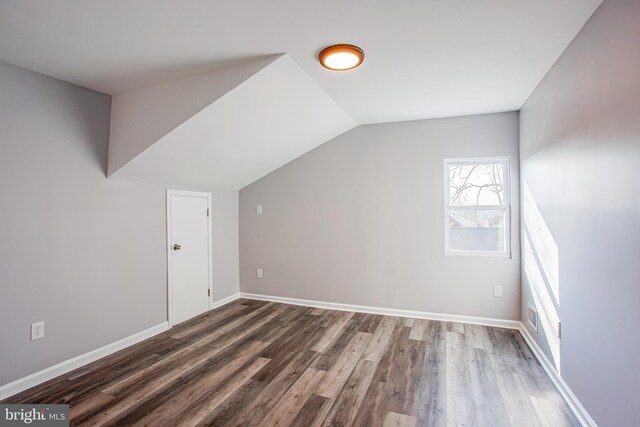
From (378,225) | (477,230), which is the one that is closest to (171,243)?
(378,225)

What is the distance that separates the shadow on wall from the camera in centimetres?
231

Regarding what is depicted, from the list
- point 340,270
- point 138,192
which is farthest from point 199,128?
point 340,270

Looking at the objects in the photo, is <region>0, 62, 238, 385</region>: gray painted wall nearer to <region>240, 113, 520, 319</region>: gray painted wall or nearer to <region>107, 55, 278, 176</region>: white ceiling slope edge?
<region>107, 55, 278, 176</region>: white ceiling slope edge

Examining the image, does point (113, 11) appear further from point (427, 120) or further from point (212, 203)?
point (427, 120)

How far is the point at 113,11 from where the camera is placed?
1685mm

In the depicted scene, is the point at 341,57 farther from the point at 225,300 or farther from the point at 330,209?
the point at 225,300

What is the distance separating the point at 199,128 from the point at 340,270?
2440mm

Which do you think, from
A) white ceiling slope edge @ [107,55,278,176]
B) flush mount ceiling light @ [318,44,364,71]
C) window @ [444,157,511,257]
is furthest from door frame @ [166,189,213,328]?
window @ [444,157,511,257]

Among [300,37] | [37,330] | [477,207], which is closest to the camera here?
[300,37]

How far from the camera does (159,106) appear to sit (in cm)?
265

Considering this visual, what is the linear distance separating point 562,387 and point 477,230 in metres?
1.77

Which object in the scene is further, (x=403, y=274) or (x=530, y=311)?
(x=403, y=274)

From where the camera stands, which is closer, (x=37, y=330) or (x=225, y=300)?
(x=37, y=330)

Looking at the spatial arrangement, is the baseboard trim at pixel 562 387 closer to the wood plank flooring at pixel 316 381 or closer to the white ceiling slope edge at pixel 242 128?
the wood plank flooring at pixel 316 381
